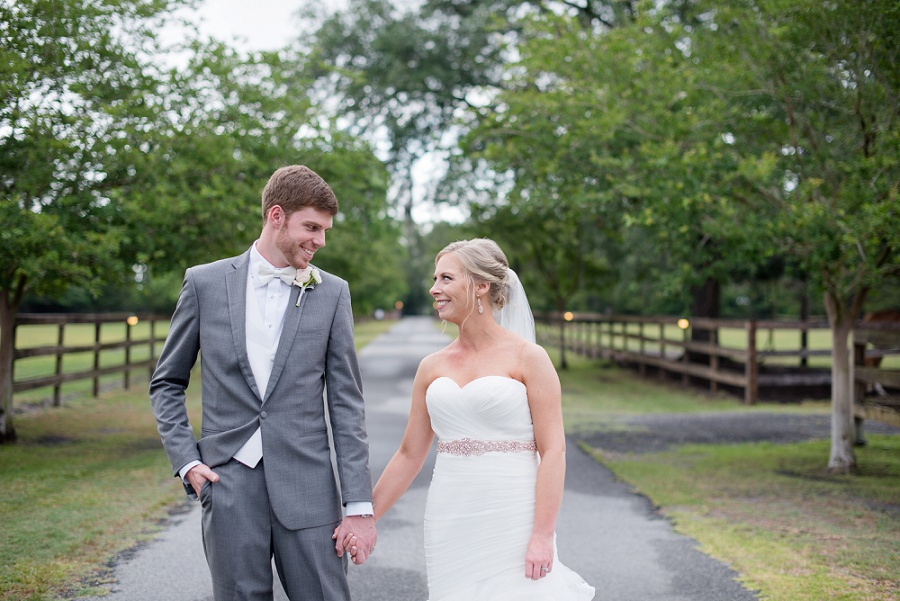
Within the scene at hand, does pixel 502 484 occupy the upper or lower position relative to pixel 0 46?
lower

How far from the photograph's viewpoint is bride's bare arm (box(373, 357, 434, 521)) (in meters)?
3.45

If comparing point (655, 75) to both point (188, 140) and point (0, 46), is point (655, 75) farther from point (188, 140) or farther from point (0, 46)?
point (0, 46)

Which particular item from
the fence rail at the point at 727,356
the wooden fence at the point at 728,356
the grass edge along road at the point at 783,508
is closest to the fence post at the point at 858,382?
the grass edge along road at the point at 783,508

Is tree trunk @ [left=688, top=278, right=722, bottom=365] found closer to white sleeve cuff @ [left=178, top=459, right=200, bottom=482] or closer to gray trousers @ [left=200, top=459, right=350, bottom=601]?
gray trousers @ [left=200, top=459, right=350, bottom=601]

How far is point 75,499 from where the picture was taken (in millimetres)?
7082

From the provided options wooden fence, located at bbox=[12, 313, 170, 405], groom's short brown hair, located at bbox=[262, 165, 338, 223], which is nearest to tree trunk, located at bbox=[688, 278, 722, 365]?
wooden fence, located at bbox=[12, 313, 170, 405]

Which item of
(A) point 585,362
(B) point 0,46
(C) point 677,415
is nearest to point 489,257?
(B) point 0,46

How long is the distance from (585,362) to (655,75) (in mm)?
19891

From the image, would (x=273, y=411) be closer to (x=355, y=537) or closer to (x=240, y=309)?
(x=240, y=309)

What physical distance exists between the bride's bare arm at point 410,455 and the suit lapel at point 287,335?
2.20 feet

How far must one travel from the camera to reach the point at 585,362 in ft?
96.1

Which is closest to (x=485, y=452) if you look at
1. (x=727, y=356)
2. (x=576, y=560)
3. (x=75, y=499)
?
(x=576, y=560)

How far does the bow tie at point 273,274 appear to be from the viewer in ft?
9.89

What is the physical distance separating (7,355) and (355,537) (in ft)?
28.9
